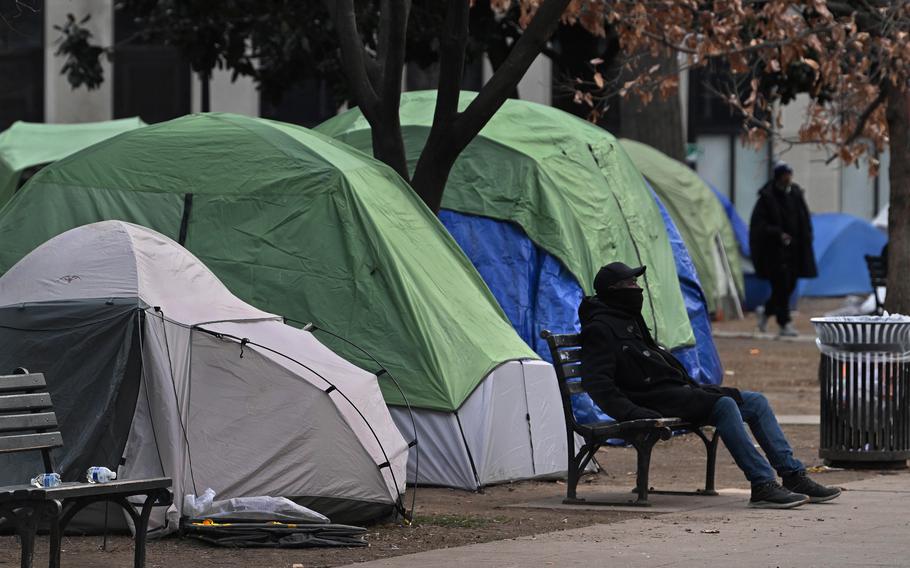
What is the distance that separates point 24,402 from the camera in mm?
7797

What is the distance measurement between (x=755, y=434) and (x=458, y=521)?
1.88 meters

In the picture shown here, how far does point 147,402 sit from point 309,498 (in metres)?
0.98

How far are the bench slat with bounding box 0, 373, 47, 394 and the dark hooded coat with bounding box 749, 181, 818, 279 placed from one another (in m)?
16.6

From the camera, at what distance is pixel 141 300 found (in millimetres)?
9297

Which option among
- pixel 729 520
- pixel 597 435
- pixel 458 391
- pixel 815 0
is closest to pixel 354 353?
pixel 458 391

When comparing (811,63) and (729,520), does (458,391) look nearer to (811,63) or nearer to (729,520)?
(729,520)

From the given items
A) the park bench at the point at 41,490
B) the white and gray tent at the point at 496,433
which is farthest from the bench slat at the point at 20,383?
the white and gray tent at the point at 496,433

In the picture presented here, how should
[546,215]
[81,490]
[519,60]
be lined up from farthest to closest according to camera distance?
[546,215] → [519,60] → [81,490]

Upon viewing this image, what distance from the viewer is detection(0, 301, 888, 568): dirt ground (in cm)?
848

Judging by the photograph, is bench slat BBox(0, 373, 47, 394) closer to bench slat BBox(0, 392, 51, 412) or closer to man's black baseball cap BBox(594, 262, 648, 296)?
bench slat BBox(0, 392, 51, 412)

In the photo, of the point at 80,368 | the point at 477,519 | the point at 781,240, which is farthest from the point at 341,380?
the point at 781,240

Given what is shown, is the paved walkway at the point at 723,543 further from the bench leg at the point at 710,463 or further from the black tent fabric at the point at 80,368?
the black tent fabric at the point at 80,368

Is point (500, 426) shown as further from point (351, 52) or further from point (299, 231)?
point (351, 52)

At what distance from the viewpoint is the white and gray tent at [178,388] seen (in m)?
9.18
